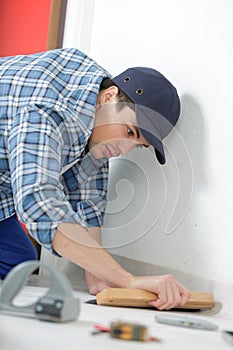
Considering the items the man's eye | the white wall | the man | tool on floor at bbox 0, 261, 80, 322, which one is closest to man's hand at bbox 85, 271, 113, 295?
the man

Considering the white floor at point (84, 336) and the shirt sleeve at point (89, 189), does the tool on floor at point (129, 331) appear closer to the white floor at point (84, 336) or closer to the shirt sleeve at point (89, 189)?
the white floor at point (84, 336)

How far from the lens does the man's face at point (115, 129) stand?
5.13ft

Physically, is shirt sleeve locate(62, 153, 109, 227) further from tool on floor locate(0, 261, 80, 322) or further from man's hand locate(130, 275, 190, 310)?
tool on floor locate(0, 261, 80, 322)

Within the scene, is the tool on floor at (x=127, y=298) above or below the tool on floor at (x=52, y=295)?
below

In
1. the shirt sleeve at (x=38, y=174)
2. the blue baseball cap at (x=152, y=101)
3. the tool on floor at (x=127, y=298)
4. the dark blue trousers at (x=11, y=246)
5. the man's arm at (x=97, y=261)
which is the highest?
the blue baseball cap at (x=152, y=101)

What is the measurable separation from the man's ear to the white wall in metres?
0.19

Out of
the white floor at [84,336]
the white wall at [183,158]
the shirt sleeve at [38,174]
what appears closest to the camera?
the white floor at [84,336]

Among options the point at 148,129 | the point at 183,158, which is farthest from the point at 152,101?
the point at 183,158

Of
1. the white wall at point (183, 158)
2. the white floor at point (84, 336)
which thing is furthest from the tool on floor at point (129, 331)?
the white wall at point (183, 158)

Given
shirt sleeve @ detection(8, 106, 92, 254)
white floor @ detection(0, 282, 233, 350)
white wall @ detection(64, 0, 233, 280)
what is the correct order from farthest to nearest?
white wall @ detection(64, 0, 233, 280), shirt sleeve @ detection(8, 106, 92, 254), white floor @ detection(0, 282, 233, 350)

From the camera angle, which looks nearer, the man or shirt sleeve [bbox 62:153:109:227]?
the man

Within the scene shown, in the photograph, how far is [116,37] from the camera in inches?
76.6

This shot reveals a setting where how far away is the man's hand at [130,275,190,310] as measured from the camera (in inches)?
53.1

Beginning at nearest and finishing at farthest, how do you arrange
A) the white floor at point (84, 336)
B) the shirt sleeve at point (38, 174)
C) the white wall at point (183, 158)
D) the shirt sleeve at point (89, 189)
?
the white floor at point (84, 336) → the shirt sleeve at point (38, 174) → the white wall at point (183, 158) → the shirt sleeve at point (89, 189)
